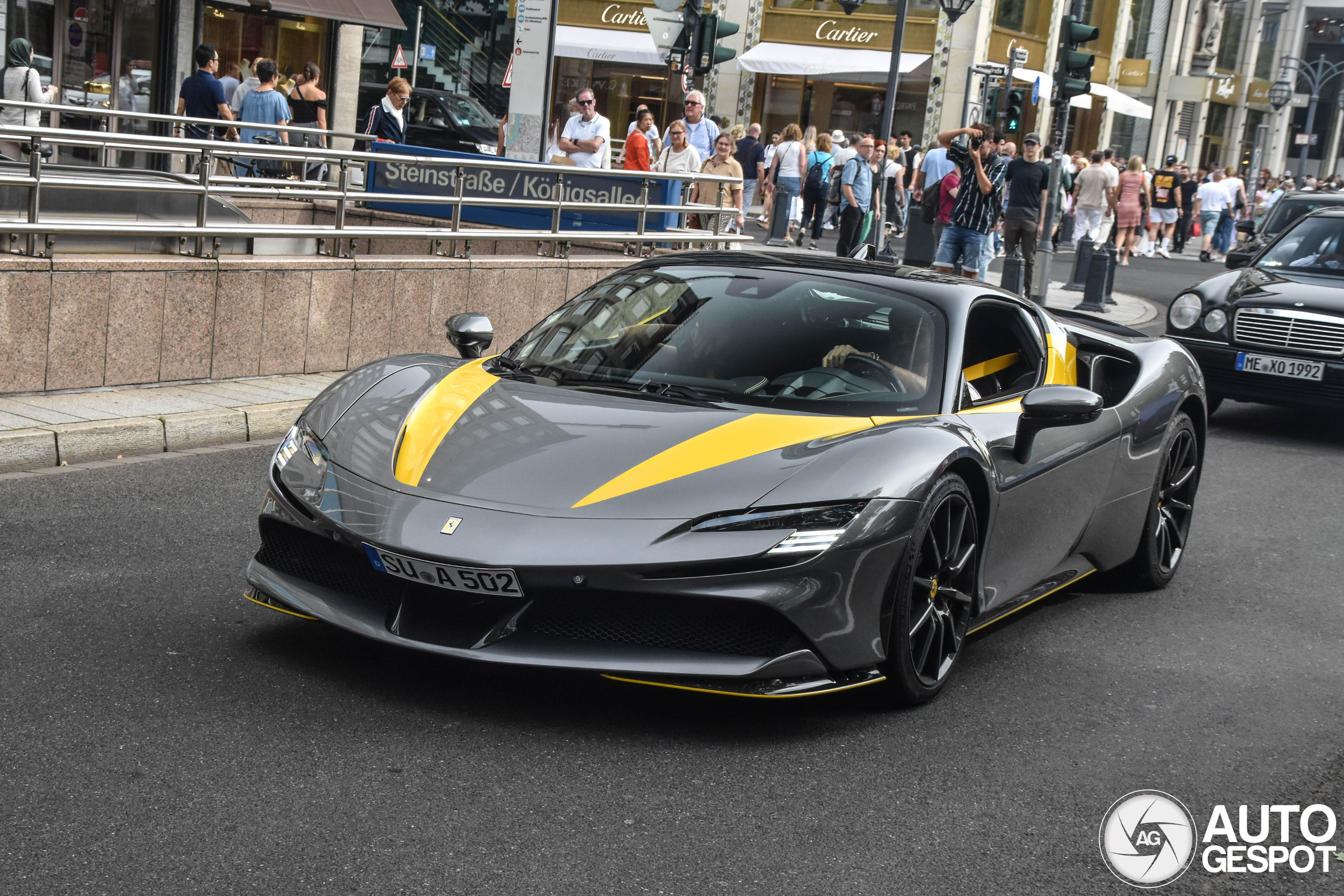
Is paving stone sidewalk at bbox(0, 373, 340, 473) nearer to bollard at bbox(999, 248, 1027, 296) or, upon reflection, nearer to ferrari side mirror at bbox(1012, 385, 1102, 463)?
ferrari side mirror at bbox(1012, 385, 1102, 463)

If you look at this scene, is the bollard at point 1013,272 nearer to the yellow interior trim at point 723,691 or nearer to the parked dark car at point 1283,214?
the parked dark car at point 1283,214

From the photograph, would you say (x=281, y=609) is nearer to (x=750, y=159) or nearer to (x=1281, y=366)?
(x=1281, y=366)

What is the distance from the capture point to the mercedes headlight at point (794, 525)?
13.4 ft

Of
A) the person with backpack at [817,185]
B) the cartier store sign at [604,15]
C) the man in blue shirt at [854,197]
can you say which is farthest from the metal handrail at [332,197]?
the cartier store sign at [604,15]

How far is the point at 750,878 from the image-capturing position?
11.0 ft

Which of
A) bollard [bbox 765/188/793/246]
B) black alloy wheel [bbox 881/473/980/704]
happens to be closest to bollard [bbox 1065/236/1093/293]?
bollard [bbox 765/188/793/246]

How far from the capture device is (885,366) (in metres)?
5.09

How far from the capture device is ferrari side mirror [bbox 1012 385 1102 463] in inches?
197

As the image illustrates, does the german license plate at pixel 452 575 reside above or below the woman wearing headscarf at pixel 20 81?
below

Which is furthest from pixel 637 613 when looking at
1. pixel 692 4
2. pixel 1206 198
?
pixel 1206 198

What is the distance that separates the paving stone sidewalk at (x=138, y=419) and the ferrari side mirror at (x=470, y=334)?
2.54 m

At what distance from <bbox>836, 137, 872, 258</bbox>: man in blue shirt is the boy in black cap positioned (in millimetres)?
15601

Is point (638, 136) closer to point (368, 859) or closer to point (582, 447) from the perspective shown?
point (582, 447)

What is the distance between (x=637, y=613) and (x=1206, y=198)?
34.8m
